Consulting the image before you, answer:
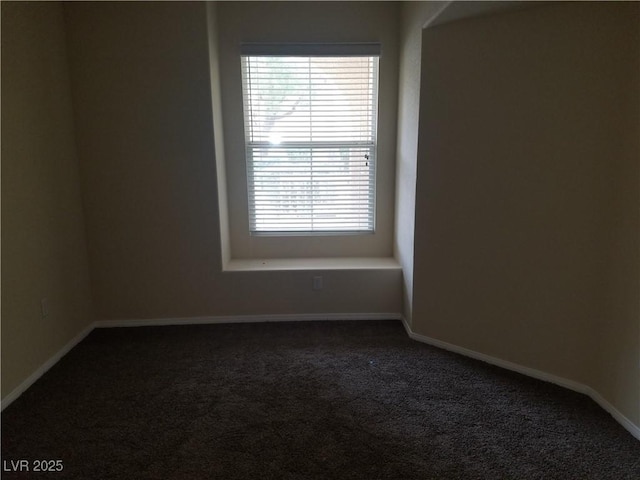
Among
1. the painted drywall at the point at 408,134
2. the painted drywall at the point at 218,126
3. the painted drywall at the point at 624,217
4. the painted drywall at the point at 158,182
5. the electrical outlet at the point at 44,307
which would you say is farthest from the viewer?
the painted drywall at the point at 218,126

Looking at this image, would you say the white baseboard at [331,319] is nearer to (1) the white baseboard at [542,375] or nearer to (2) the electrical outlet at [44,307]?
(1) the white baseboard at [542,375]

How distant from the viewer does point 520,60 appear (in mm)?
2213

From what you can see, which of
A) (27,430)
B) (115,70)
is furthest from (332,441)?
(115,70)

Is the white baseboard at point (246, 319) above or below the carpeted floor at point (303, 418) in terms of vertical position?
above

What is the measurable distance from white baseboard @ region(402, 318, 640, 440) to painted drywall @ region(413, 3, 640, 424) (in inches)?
1.5

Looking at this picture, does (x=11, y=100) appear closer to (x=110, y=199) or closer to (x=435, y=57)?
(x=110, y=199)

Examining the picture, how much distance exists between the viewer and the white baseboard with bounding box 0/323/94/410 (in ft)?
7.22

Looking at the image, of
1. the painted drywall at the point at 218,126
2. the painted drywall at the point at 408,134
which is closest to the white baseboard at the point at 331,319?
the painted drywall at the point at 408,134

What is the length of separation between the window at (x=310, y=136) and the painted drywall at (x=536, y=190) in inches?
30.8

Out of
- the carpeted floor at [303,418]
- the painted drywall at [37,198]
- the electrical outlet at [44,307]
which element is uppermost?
the painted drywall at [37,198]

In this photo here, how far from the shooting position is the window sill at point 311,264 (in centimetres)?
319

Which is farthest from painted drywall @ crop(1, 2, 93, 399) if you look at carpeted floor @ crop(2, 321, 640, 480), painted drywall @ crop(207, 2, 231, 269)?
painted drywall @ crop(207, 2, 231, 269)

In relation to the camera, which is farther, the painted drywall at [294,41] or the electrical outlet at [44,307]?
the painted drywall at [294,41]

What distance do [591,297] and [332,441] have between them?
1.61 m
